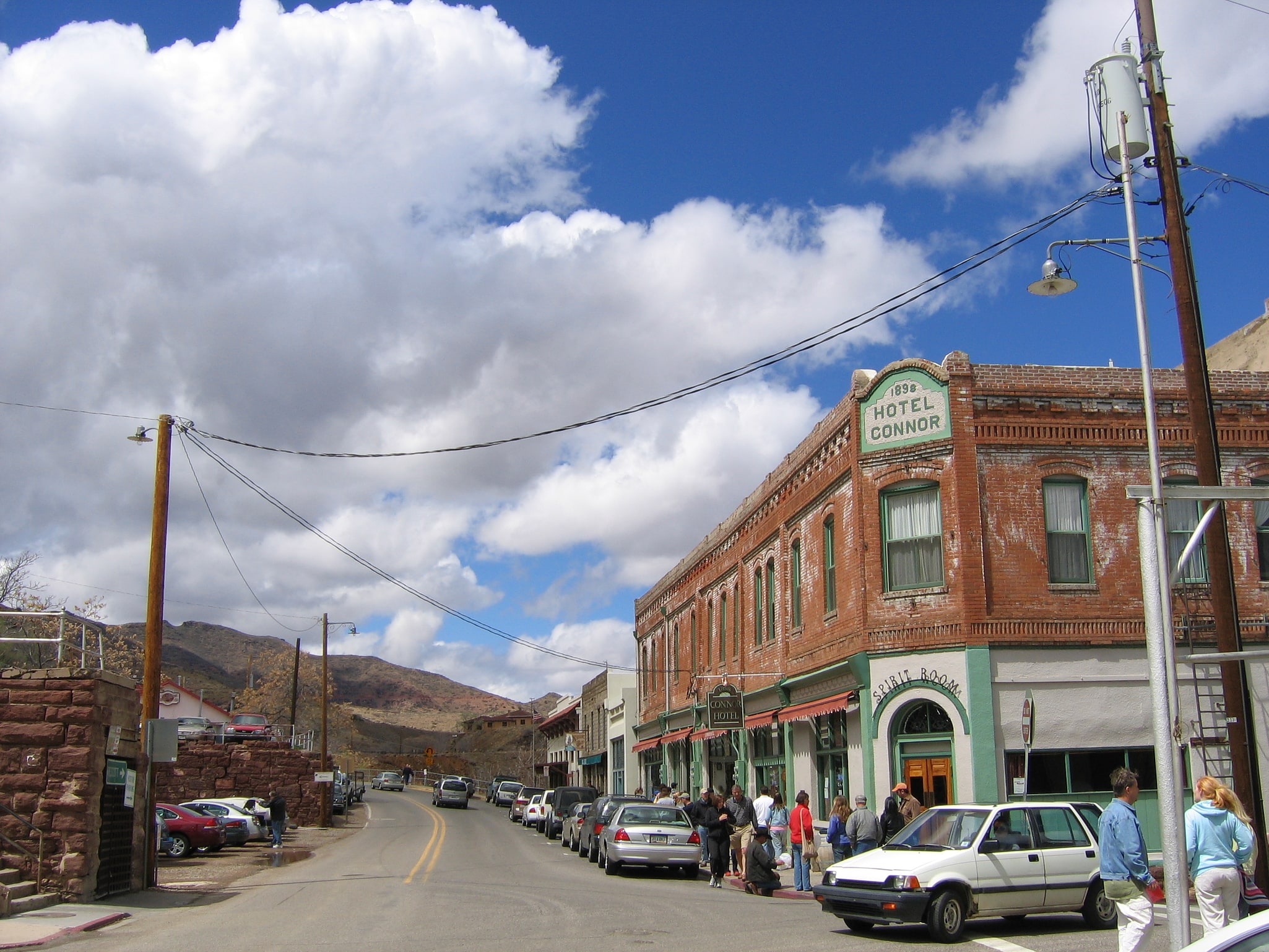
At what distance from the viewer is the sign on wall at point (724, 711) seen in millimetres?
28359

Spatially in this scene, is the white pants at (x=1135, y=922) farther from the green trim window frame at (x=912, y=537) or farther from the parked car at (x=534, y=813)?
the parked car at (x=534, y=813)

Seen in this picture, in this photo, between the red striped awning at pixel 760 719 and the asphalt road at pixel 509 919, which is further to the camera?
the red striped awning at pixel 760 719

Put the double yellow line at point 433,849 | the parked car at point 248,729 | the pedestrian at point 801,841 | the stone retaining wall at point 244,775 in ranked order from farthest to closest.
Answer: the parked car at point 248,729, the stone retaining wall at point 244,775, the double yellow line at point 433,849, the pedestrian at point 801,841

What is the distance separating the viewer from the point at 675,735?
129 ft

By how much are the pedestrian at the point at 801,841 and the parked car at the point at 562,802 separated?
19.2 meters

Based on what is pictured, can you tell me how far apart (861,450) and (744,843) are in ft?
26.0

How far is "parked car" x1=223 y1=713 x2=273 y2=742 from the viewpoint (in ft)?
148

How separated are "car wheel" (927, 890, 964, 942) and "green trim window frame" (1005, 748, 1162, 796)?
8290mm

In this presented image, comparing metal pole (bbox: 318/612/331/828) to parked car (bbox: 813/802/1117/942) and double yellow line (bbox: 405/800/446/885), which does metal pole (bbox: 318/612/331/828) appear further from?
parked car (bbox: 813/802/1117/942)

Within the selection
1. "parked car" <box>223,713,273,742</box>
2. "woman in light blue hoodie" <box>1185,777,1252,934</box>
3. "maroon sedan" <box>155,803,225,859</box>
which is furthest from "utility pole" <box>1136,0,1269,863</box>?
"parked car" <box>223,713,273,742</box>

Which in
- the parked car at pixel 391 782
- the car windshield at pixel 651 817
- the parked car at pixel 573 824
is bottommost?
the parked car at pixel 391 782

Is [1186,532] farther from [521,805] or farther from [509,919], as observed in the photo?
[521,805]

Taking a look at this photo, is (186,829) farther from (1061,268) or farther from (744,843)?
(1061,268)

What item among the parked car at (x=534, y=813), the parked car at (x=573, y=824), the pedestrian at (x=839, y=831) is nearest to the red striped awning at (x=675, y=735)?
the parked car at (x=573, y=824)
